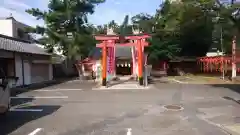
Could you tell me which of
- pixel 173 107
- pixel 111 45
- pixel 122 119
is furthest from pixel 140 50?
pixel 122 119

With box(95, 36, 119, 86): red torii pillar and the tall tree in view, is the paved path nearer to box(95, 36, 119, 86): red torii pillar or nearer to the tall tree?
box(95, 36, 119, 86): red torii pillar

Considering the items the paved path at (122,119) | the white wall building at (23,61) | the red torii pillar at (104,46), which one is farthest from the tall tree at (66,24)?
the paved path at (122,119)

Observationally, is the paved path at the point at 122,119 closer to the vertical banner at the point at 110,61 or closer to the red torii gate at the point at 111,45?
the red torii gate at the point at 111,45

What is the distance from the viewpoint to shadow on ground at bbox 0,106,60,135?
911 cm

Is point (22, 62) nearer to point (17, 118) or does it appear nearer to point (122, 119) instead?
point (17, 118)

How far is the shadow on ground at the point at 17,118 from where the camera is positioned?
9.11 m

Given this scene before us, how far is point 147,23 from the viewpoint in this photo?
146 ft

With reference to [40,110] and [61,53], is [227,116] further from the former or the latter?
[61,53]

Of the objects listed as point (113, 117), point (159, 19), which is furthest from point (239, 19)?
point (113, 117)

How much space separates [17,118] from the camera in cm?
1088

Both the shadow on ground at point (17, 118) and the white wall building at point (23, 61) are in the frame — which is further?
the white wall building at point (23, 61)

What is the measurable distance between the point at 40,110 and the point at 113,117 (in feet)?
12.0

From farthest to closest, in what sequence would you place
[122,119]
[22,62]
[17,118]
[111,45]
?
1. [22,62]
2. [111,45]
3. [17,118]
4. [122,119]

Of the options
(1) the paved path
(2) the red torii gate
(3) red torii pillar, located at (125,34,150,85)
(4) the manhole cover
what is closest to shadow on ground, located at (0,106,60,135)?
(1) the paved path
